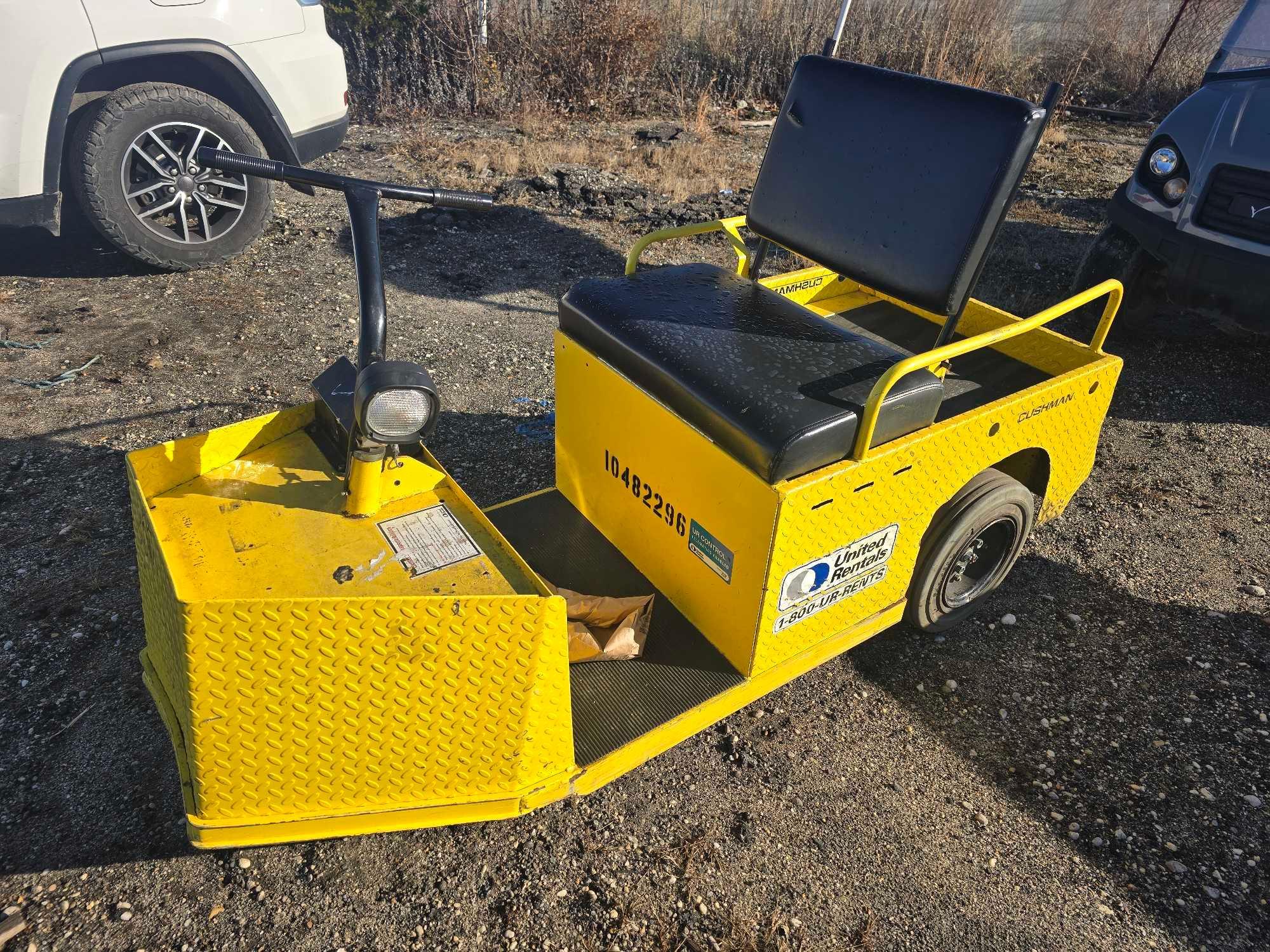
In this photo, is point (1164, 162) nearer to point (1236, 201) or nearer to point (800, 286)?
point (1236, 201)

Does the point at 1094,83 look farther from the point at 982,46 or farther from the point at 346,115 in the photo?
the point at 346,115

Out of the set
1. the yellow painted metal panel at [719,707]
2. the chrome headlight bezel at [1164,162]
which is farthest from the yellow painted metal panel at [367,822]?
the chrome headlight bezel at [1164,162]

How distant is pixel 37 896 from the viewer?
7.19 feet

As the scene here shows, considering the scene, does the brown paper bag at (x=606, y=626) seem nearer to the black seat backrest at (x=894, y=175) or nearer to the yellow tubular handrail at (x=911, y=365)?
the yellow tubular handrail at (x=911, y=365)

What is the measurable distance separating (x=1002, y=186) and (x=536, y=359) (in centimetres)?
294

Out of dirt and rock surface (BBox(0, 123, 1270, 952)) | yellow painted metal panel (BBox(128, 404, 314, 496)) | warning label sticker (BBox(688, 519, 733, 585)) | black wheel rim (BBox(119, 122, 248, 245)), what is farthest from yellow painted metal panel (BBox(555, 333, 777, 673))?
black wheel rim (BBox(119, 122, 248, 245))

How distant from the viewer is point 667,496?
257 centimetres

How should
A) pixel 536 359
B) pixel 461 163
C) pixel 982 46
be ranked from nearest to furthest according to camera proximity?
pixel 536 359 → pixel 461 163 → pixel 982 46

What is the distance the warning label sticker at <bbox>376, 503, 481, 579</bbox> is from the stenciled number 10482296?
0.69m

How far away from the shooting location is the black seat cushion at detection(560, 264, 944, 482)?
2168 millimetres

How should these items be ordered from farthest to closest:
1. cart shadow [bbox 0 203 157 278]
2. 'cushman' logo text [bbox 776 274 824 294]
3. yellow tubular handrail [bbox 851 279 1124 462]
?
1. cart shadow [bbox 0 203 157 278]
2. 'cushman' logo text [bbox 776 274 824 294]
3. yellow tubular handrail [bbox 851 279 1124 462]

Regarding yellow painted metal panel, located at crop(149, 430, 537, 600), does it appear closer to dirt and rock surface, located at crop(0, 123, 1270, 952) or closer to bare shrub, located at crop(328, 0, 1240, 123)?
dirt and rock surface, located at crop(0, 123, 1270, 952)

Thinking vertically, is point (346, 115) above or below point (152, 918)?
above

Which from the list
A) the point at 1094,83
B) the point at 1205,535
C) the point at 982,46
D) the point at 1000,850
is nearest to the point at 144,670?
the point at 1000,850
